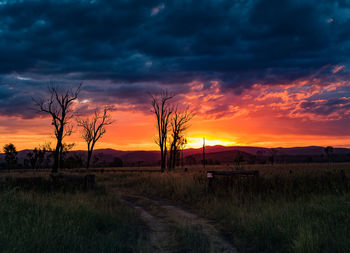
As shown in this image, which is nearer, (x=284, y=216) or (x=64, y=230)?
(x=64, y=230)

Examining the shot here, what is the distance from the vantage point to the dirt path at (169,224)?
274 inches

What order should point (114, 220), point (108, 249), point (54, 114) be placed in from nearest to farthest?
point (108, 249)
point (114, 220)
point (54, 114)

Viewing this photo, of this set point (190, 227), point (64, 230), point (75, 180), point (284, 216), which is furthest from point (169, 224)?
point (75, 180)

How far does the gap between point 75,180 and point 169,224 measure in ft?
30.3

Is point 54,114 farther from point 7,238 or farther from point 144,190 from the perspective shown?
point 7,238

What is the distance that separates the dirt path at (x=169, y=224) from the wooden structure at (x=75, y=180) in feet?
11.6

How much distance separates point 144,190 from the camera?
63.2ft

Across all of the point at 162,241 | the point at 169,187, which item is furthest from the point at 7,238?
the point at 169,187

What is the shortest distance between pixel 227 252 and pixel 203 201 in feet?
21.2

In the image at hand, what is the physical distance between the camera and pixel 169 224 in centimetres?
947

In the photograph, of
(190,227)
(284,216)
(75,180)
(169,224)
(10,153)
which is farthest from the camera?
(10,153)

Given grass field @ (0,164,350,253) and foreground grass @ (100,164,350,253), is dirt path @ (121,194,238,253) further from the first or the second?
foreground grass @ (100,164,350,253)

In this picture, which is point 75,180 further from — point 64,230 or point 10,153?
point 10,153

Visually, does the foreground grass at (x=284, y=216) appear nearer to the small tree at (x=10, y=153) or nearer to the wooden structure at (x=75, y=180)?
the wooden structure at (x=75, y=180)
